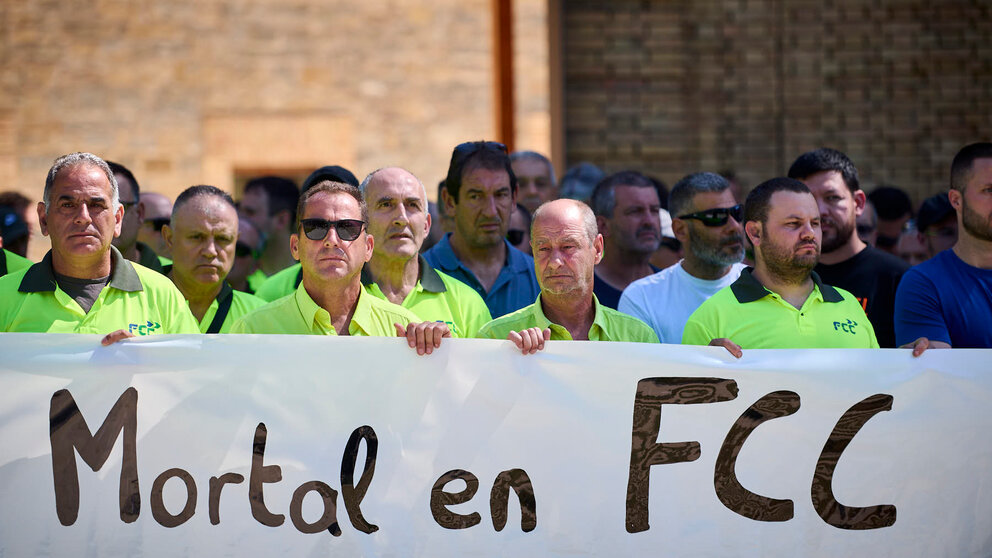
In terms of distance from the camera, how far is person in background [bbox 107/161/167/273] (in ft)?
19.2

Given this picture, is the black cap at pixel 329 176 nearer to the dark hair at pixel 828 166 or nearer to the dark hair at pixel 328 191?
the dark hair at pixel 328 191

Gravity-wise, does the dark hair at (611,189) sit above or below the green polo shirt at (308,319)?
above

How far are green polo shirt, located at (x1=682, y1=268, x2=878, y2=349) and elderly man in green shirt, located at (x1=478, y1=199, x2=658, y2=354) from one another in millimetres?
244

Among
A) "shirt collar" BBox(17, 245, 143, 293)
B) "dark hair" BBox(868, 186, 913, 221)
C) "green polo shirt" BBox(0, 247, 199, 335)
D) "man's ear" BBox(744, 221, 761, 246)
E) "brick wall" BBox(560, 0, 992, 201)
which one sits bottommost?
"green polo shirt" BBox(0, 247, 199, 335)

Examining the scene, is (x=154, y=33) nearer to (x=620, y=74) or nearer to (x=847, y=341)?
(x=620, y=74)

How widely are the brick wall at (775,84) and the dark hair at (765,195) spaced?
6.21 metres

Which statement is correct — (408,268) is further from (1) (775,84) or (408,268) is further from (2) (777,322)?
(1) (775,84)

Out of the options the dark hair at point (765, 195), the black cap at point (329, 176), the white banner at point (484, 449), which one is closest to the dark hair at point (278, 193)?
the black cap at point (329, 176)

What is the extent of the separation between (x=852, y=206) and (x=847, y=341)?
1.29 meters

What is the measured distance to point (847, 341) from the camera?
183 inches

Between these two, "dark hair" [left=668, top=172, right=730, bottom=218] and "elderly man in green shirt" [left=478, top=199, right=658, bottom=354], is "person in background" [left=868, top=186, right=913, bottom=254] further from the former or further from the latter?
"elderly man in green shirt" [left=478, top=199, right=658, bottom=354]

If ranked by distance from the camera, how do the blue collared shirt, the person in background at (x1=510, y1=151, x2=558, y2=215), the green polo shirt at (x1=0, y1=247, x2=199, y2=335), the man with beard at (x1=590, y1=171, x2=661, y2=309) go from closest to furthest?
the green polo shirt at (x1=0, y1=247, x2=199, y2=335) → the blue collared shirt → the man with beard at (x1=590, y1=171, x2=661, y2=309) → the person in background at (x1=510, y1=151, x2=558, y2=215)

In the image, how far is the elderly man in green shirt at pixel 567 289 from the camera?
466 centimetres

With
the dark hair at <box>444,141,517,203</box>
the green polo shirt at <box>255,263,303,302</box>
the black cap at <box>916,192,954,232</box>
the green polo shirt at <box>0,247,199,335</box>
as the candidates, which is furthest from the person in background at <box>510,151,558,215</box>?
the green polo shirt at <box>0,247,199,335</box>
